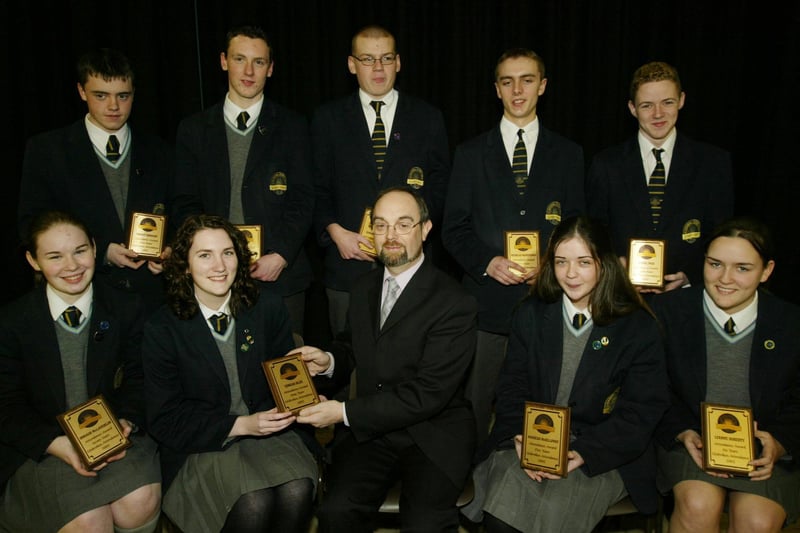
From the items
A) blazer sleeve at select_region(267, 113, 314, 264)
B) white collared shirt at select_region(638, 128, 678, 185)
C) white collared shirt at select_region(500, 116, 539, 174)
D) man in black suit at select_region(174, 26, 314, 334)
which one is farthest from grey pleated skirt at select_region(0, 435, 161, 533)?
white collared shirt at select_region(638, 128, 678, 185)

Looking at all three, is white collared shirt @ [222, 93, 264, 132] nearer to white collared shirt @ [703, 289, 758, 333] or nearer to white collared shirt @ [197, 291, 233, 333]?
white collared shirt @ [197, 291, 233, 333]

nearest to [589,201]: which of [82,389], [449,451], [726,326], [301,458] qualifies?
[726,326]

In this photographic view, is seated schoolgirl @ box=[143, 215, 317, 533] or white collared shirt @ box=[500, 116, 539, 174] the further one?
white collared shirt @ box=[500, 116, 539, 174]

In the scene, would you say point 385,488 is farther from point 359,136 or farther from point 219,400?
point 359,136

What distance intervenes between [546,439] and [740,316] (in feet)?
3.83

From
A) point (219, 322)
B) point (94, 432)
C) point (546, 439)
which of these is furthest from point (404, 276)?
point (94, 432)

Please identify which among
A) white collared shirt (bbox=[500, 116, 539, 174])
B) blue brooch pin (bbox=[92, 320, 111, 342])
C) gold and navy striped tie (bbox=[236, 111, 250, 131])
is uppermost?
gold and navy striped tie (bbox=[236, 111, 250, 131])

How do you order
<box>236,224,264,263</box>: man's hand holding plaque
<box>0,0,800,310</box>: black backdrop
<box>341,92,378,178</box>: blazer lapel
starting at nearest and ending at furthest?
<box>236,224,264,263</box>: man's hand holding plaque, <box>341,92,378,178</box>: blazer lapel, <box>0,0,800,310</box>: black backdrop

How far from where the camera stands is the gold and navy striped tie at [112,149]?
12.7ft

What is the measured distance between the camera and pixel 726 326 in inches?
127

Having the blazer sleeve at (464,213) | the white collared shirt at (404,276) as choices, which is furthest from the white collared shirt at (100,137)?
the blazer sleeve at (464,213)

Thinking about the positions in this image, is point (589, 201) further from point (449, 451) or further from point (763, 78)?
point (763, 78)

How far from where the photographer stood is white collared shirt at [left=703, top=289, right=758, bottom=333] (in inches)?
126

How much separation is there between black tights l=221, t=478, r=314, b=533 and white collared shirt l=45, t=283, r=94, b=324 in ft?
3.77
